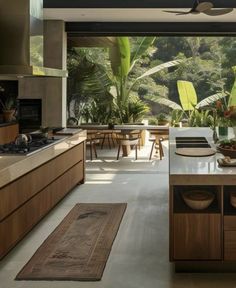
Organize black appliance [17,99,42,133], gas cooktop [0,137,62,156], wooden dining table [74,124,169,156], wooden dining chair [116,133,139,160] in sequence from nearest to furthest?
gas cooktop [0,137,62,156], black appliance [17,99,42,133], wooden dining chair [116,133,139,160], wooden dining table [74,124,169,156]

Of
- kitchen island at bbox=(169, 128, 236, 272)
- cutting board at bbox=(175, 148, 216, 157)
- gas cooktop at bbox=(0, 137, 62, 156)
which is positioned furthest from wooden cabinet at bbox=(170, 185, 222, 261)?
gas cooktop at bbox=(0, 137, 62, 156)

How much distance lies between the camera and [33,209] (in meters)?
4.20

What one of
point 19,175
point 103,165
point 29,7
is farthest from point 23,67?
point 103,165

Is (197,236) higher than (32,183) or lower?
lower

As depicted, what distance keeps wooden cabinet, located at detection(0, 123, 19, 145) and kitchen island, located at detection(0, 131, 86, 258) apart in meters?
2.56

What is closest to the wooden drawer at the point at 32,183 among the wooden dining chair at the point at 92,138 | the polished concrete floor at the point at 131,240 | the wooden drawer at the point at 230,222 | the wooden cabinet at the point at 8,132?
the polished concrete floor at the point at 131,240

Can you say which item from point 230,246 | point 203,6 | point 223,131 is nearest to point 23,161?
point 230,246

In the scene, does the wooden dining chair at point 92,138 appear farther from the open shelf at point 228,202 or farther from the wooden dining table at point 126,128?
the open shelf at point 228,202

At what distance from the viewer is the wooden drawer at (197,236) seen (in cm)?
312

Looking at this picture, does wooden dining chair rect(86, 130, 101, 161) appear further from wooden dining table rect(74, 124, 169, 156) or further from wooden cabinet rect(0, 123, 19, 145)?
wooden cabinet rect(0, 123, 19, 145)

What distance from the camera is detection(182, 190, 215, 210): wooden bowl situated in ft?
10.3

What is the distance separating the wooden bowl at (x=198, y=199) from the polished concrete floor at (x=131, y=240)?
54 centimetres

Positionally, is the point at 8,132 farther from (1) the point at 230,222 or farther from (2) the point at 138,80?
(1) the point at 230,222

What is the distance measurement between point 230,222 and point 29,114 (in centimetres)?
611
